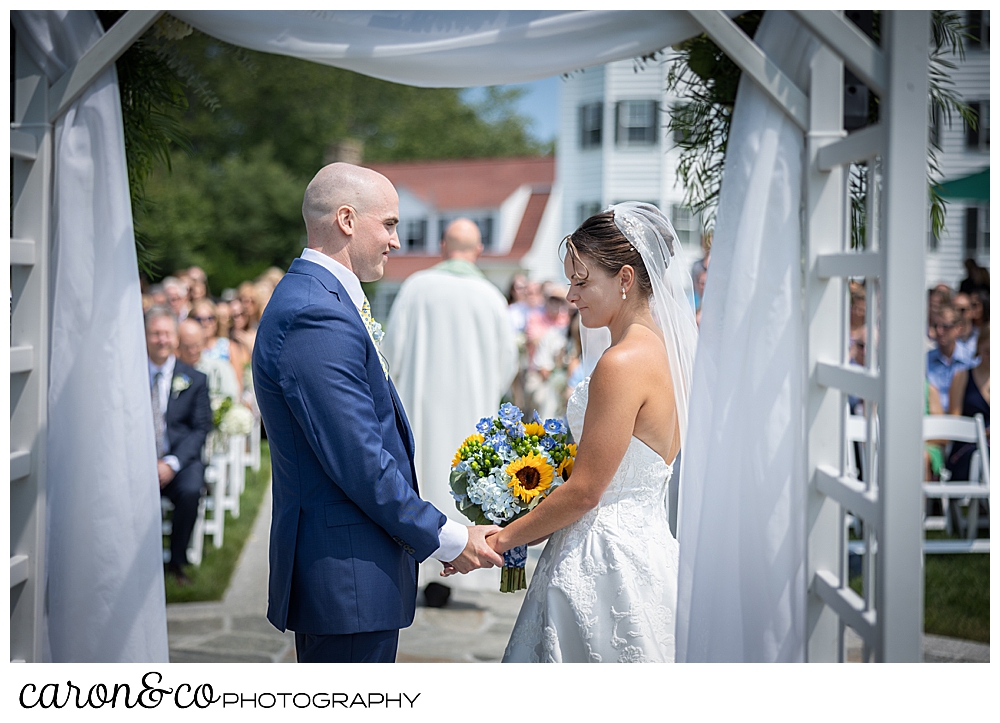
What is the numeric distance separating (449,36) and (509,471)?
1.62 metres

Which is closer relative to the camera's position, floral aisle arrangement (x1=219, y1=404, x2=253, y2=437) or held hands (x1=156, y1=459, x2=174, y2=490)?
held hands (x1=156, y1=459, x2=174, y2=490)

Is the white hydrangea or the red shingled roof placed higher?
the red shingled roof

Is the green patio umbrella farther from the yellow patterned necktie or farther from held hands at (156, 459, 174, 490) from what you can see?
the yellow patterned necktie

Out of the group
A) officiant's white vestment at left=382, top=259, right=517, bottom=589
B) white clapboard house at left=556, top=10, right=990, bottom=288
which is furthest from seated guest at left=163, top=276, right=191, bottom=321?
white clapboard house at left=556, top=10, right=990, bottom=288

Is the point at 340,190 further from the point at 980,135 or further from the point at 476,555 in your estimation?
the point at 980,135

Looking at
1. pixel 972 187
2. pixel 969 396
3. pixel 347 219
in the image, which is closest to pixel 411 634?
pixel 347 219

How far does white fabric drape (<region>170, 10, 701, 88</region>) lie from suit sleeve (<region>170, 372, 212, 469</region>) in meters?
3.72

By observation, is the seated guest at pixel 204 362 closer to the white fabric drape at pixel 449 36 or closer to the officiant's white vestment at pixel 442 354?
the officiant's white vestment at pixel 442 354

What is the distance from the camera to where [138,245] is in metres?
3.98

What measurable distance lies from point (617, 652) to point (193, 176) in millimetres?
32524

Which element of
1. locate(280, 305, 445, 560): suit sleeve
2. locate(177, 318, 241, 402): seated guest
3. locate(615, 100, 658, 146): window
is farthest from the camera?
locate(615, 100, 658, 146): window

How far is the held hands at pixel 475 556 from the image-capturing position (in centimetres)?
313

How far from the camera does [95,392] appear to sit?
336cm

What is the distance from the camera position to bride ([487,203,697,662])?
303cm
